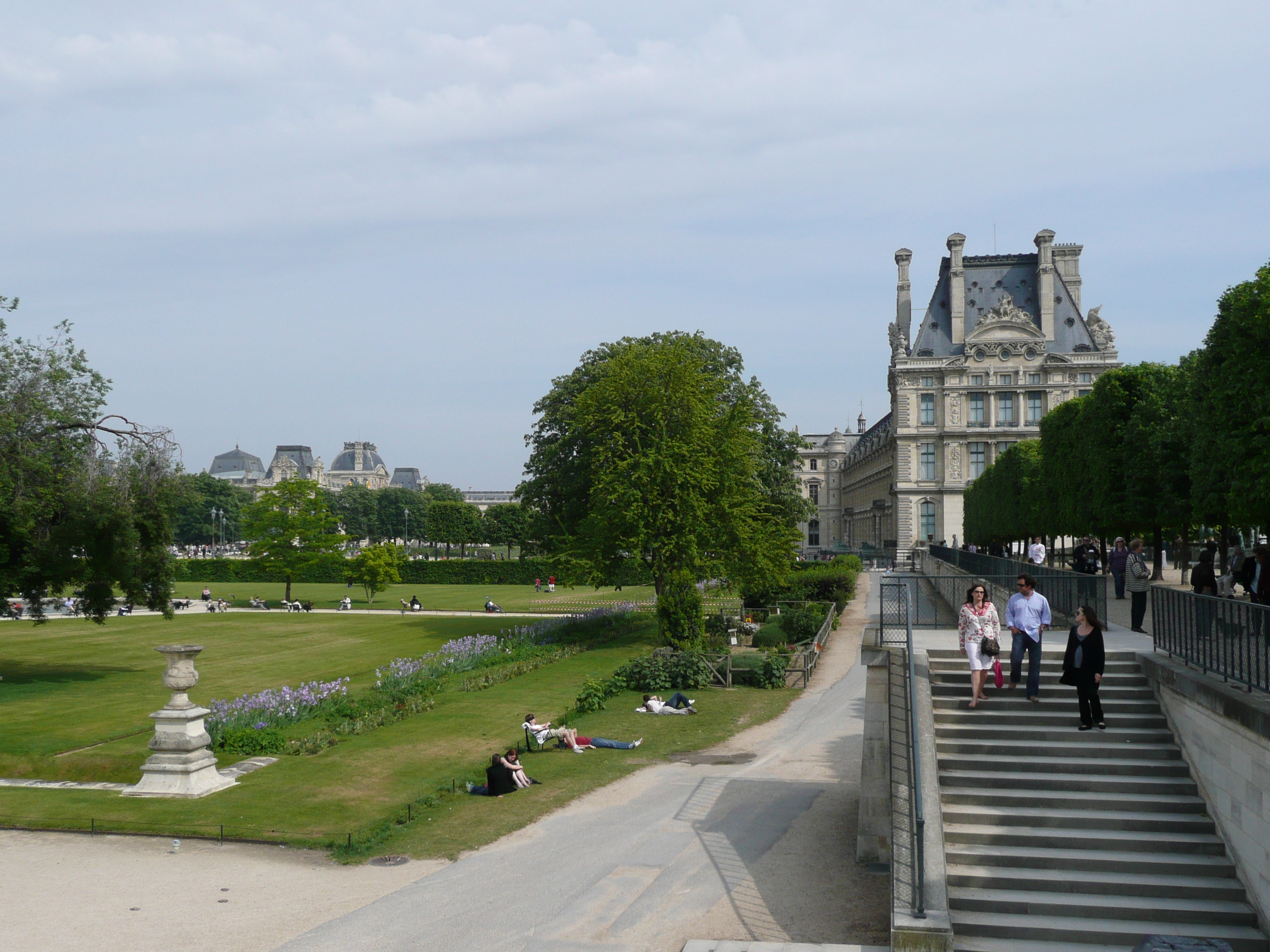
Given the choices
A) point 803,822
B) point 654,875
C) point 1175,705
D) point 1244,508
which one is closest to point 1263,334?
point 1244,508

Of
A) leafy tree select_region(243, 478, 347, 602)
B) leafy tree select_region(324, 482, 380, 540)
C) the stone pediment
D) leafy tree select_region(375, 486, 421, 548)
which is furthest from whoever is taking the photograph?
leafy tree select_region(375, 486, 421, 548)

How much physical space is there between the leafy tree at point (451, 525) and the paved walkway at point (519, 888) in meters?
109

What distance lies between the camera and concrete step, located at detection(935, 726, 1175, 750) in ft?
40.4

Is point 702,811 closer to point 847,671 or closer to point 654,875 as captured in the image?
point 654,875

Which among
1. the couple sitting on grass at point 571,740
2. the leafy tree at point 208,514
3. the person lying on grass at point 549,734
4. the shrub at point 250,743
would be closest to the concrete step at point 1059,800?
the couple sitting on grass at point 571,740

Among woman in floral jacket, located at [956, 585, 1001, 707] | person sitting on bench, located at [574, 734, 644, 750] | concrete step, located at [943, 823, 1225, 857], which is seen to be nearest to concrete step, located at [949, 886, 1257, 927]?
concrete step, located at [943, 823, 1225, 857]

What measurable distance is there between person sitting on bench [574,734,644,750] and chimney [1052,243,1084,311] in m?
88.6

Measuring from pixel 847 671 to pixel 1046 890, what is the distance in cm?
2021

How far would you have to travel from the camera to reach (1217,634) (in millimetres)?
11633

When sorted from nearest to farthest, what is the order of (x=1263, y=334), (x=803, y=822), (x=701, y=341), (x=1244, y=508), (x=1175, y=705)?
(x=1175, y=705) < (x=803, y=822) < (x=1263, y=334) < (x=1244, y=508) < (x=701, y=341)

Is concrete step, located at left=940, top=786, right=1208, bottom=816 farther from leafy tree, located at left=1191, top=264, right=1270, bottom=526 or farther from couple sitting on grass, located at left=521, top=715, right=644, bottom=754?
couple sitting on grass, located at left=521, top=715, right=644, bottom=754

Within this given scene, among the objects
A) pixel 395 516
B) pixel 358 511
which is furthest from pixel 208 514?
pixel 395 516

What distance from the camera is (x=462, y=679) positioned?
28703 millimetres

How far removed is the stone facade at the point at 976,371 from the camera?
290 feet
